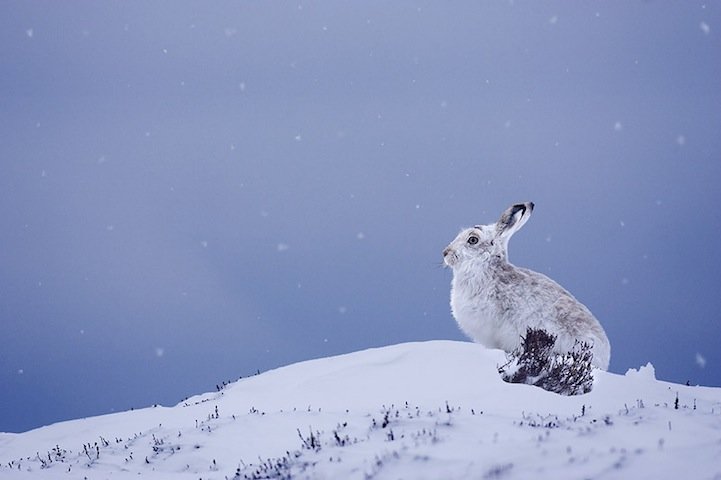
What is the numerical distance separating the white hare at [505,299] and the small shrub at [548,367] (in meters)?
0.45

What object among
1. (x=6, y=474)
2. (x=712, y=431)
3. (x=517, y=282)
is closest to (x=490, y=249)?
(x=517, y=282)

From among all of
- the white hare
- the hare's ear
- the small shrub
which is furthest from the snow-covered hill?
the hare's ear

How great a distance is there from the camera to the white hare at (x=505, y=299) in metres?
10.8

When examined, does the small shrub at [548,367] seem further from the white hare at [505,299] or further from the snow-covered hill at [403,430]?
the white hare at [505,299]

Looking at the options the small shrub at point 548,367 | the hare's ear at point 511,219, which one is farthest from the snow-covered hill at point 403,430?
the hare's ear at point 511,219

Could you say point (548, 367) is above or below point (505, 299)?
below

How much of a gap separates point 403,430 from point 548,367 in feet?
12.8

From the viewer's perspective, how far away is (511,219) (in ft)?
38.9

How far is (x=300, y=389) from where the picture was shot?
431 inches

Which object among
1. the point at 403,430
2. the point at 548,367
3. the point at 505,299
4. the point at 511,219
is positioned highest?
the point at 511,219

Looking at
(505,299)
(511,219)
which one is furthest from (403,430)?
(511,219)

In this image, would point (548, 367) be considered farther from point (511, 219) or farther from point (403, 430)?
point (403, 430)

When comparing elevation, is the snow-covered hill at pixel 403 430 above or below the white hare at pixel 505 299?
below

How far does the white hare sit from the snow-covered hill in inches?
18.8
